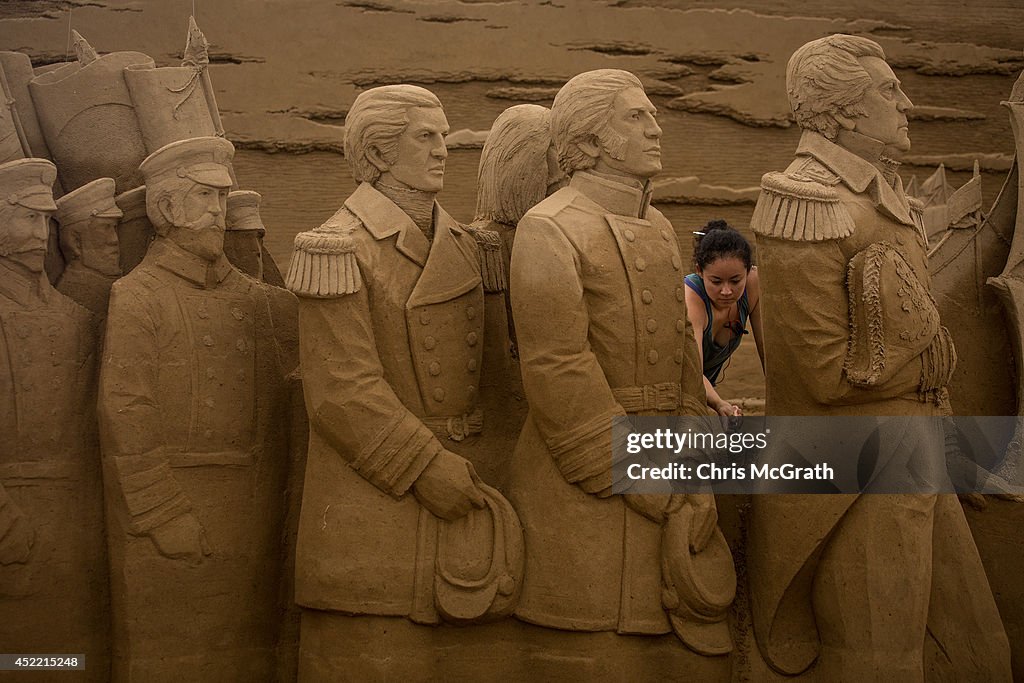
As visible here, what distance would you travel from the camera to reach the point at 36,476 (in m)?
4.98

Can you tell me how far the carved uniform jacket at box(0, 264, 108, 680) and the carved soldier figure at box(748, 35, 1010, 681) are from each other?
2344 mm

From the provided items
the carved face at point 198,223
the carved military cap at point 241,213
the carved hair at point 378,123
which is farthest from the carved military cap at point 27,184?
the carved hair at point 378,123

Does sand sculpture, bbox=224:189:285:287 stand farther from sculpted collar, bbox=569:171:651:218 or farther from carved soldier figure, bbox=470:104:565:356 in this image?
sculpted collar, bbox=569:171:651:218

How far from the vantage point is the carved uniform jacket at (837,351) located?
4652 millimetres

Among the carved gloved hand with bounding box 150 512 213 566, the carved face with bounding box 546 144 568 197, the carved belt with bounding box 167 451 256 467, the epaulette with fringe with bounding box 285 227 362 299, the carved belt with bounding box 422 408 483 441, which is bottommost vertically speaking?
the carved gloved hand with bounding box 150 512 213 566

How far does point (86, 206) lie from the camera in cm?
519

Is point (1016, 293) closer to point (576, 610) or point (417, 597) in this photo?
point (576, 610)

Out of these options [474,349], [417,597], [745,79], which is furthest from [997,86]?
[417,597]

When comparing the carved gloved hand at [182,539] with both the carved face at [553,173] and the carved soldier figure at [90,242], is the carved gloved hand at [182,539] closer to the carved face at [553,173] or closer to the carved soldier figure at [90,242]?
the carved soldier figure at [90,242]

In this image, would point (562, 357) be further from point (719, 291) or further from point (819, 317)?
point (719, 291)

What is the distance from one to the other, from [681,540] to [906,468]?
785mm

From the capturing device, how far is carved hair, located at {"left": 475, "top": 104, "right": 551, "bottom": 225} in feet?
17.6

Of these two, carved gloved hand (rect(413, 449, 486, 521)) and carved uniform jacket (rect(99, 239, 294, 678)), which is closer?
carved gloved hand (rect(413, 449, 486, 521))

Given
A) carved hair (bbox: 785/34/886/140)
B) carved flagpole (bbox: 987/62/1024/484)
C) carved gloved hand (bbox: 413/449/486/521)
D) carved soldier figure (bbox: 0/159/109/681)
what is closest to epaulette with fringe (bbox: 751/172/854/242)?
carved hair (bbox: 785/34/886/140)
